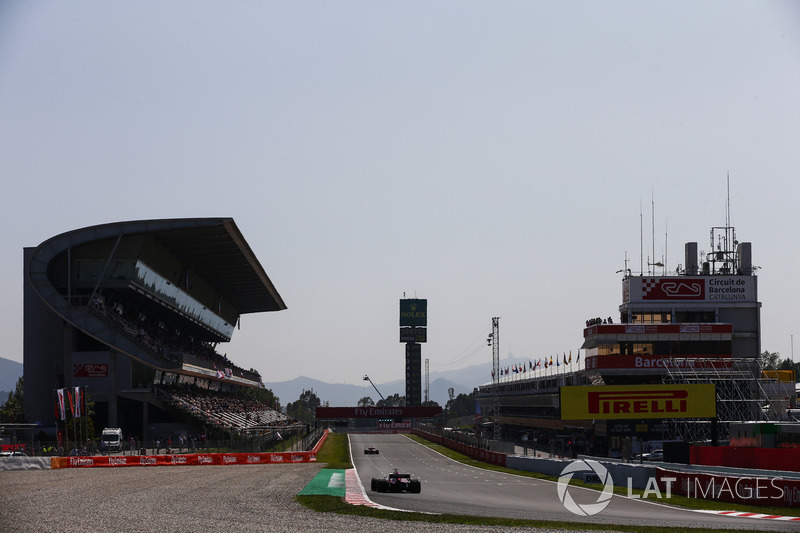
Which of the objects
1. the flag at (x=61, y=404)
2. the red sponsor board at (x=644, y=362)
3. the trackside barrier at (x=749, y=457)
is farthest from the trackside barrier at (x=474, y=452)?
the flag at (x=61, y=404)

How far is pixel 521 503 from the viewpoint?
3466cm

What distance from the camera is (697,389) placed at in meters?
51.8

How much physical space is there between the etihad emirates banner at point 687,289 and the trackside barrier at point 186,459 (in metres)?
45.9

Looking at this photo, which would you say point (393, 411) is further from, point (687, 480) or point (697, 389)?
point (687, 480)

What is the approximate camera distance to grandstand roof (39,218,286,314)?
7206 cm

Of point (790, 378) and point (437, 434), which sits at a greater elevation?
point (790, 378)

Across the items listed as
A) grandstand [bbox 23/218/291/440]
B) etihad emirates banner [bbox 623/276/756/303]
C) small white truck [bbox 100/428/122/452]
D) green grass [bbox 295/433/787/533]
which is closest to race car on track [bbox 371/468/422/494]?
green grass [bbox 295/433/787/533]

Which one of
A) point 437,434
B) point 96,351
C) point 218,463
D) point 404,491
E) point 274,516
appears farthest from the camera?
point 437,434

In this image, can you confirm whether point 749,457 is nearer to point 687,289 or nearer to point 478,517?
point 478,517

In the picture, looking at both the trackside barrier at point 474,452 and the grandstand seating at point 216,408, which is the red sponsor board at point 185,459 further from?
the trackside barrier at point 474,452

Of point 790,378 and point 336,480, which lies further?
point 790,378

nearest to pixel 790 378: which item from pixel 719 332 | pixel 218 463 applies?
pixel 719 332

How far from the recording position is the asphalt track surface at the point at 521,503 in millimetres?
28141

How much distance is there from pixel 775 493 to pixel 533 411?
314ft
